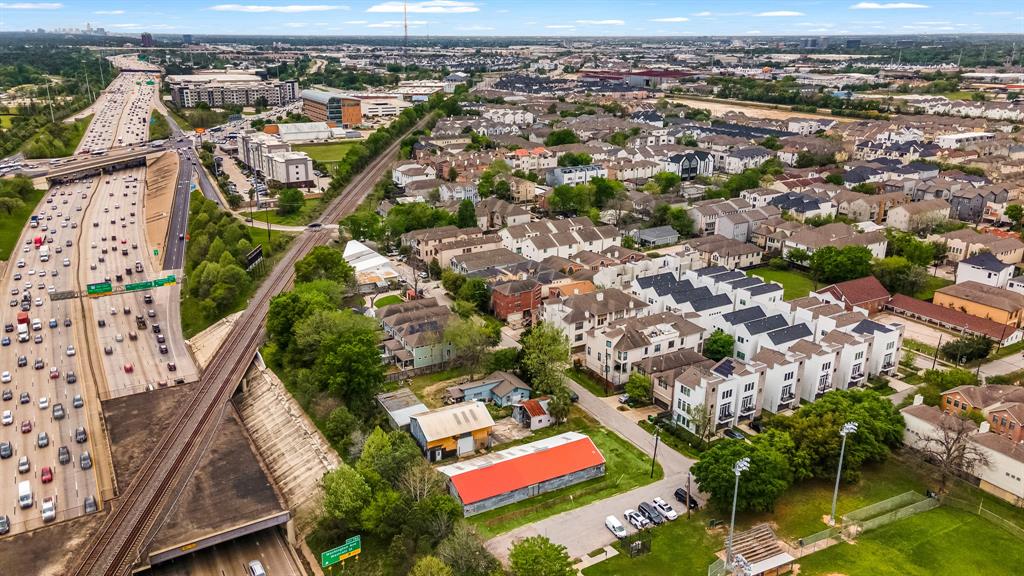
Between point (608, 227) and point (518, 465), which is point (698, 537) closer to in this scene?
point (518, 465)

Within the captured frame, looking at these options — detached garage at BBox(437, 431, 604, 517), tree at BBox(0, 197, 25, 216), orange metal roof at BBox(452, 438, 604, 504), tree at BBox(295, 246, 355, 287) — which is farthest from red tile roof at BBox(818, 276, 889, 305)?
tree at BBox(0, 197, 25, 216)

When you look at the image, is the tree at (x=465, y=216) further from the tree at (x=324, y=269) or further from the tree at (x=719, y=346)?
the tree at (x=719, y=346)

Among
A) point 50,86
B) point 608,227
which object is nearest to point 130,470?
point 608,227

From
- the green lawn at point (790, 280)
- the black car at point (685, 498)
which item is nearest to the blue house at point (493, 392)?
the black car at point (685, 498)

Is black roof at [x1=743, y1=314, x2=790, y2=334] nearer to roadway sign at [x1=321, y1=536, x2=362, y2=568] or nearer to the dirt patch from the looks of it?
roadway sign at [x1=321, y1=536, x2=362, y2=568]

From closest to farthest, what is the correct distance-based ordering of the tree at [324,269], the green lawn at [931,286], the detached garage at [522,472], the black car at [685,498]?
the black car at [685,498] → the detached garage at [522,472] → the tree at [324,269] → the green lawn at [931,286]

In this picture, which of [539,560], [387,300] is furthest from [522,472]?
[387,300]
